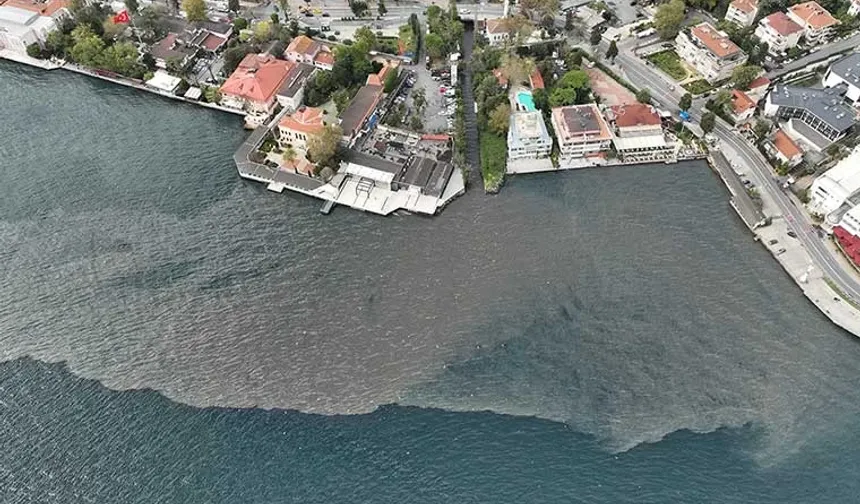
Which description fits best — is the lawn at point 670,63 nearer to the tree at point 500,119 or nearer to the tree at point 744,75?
the tree at point 744,75

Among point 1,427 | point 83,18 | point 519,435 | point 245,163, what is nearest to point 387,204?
point 245,163

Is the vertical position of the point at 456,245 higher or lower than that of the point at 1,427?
higher

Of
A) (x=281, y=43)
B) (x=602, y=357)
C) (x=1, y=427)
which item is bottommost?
(x=1, y=427)

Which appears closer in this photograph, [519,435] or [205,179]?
[519,435]

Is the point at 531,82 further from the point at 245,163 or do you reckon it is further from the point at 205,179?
the point at 205,179

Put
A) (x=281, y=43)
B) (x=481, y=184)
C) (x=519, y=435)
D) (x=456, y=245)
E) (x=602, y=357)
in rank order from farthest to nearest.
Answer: (x=281, y=43) → (x=481, y=184) → (x=456, y=245) → (x=602, y=357) → (x=519, y=435)

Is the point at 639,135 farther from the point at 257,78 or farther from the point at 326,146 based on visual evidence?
the point at 257,78

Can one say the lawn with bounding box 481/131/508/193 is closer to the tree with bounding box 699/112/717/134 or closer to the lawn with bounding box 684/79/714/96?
the tree with bounding box 699/112/717/134
